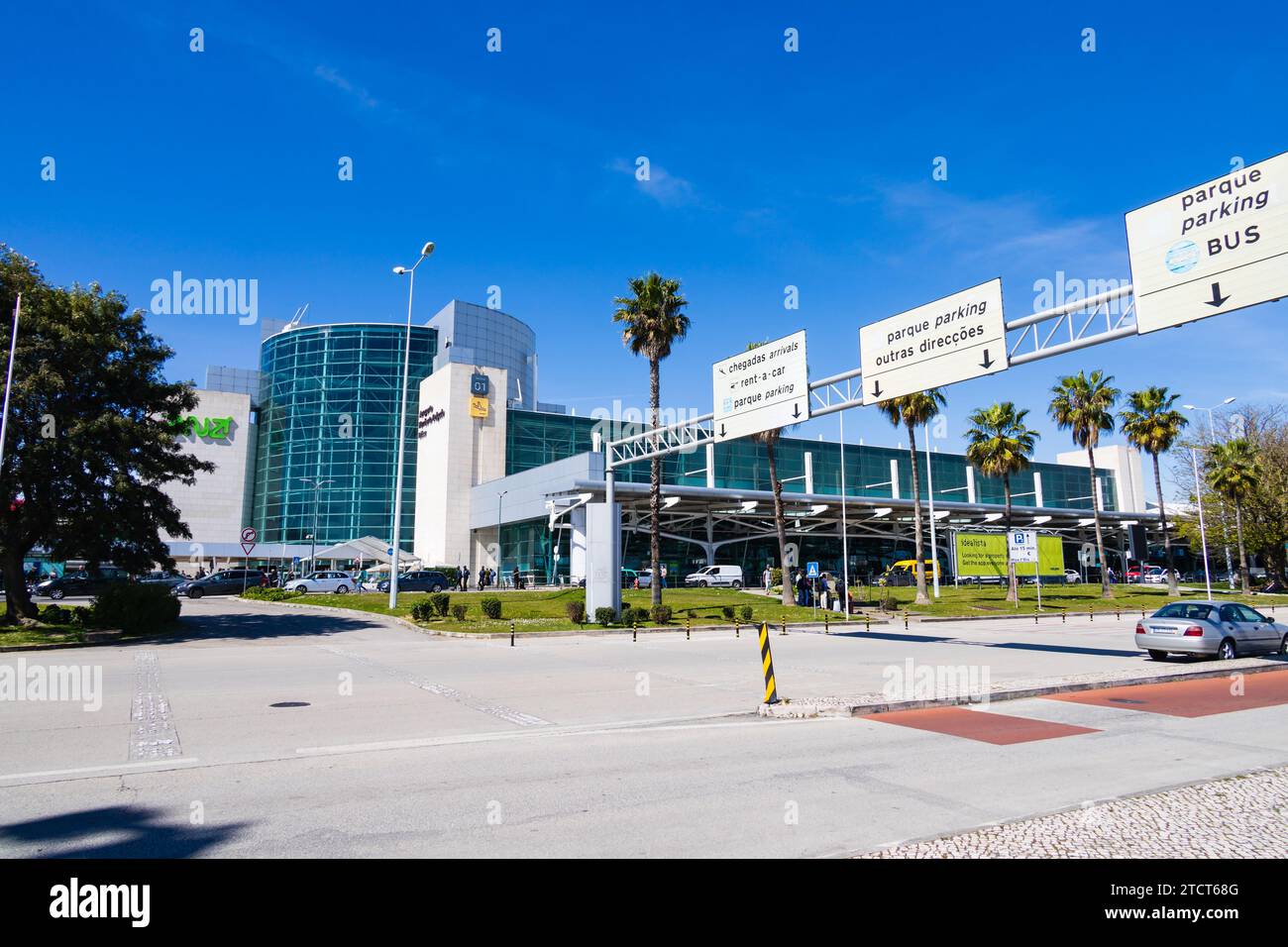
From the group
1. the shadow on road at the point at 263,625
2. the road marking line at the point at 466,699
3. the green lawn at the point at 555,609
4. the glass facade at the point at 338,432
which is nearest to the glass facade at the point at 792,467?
the glass facade at the point at 338,432

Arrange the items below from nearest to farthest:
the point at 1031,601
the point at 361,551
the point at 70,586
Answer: the point at 70,586, the point at 1031,601, the point at 361,551

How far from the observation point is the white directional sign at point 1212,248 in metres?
11.5

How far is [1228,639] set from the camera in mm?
Answer: 17516

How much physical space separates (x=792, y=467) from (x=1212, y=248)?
231ft

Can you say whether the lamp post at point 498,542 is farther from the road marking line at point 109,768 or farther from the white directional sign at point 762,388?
the road marking line at point 109,768

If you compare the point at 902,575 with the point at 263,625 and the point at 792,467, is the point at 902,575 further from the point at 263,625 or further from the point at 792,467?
the point at 263,625

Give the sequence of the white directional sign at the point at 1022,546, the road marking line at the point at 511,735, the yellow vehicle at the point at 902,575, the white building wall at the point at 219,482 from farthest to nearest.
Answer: the white building wall at the point at 219,482
the yellow vehicle at the point at 902,575
the white directional sign at the point at 1022,546
the road marking line at the point at 511,735

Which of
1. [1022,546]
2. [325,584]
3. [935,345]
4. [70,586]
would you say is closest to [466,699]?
[935,345]

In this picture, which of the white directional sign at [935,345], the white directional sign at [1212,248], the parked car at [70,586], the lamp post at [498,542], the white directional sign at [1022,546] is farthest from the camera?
the lamp post at [498,542]

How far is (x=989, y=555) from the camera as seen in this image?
5200 cm

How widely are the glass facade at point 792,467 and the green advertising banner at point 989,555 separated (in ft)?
67.0
